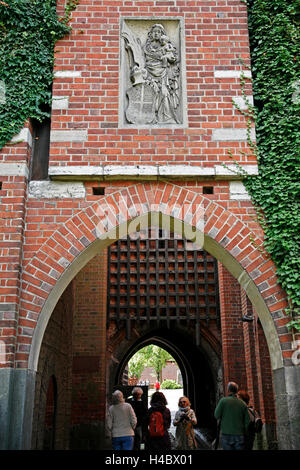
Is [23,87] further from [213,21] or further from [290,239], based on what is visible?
[290,239]

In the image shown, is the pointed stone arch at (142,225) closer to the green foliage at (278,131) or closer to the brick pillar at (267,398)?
the green foliage at (278,131)

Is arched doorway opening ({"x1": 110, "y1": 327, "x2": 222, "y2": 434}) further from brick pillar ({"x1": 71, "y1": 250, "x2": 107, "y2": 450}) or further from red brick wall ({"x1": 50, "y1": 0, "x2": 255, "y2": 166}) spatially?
red brick wall ({"x1": 50, "y1": 0, "x2": 255, "y2": 166})

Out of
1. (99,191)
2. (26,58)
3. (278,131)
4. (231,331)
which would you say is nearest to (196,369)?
(231,331)

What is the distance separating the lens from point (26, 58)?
5719mm

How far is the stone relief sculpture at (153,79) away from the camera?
5.75 metres

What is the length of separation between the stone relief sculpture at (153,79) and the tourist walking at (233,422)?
349cm

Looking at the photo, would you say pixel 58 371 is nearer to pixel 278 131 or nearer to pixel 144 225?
pixel 144 225

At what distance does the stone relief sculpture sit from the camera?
5.75 meters

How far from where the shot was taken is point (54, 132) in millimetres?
5590

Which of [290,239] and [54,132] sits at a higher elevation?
[54,132]

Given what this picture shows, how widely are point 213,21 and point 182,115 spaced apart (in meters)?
1.42

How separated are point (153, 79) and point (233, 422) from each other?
14.0ft
